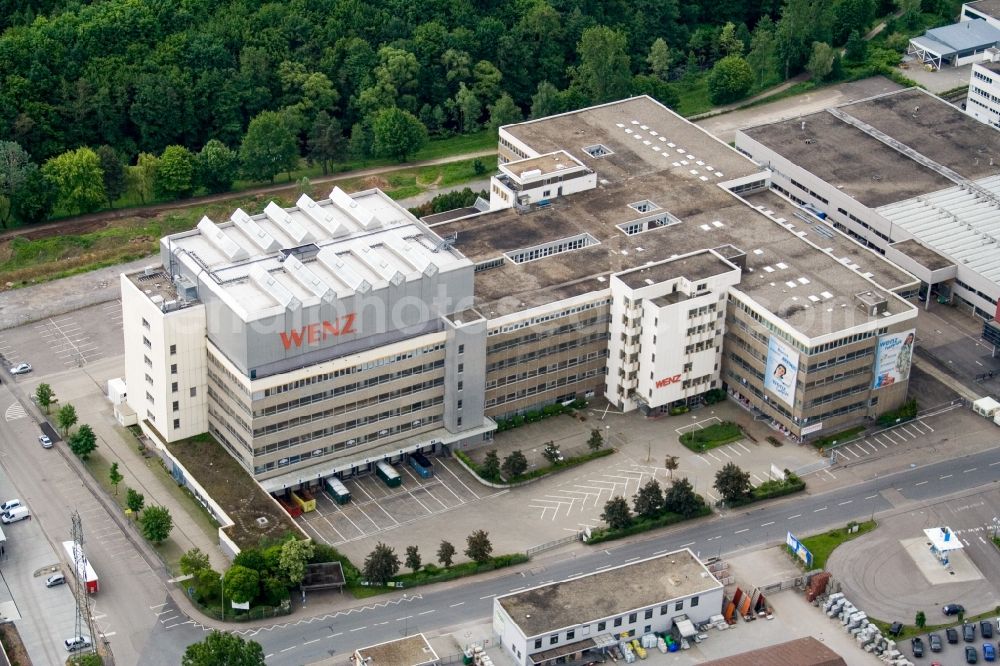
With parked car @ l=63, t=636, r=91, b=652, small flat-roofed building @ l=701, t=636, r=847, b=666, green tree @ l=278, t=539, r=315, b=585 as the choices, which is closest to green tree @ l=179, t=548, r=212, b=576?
green tree @ l=278, t=539, r=315, b=585

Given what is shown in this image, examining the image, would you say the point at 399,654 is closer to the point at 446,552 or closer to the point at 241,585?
the point at 446,552

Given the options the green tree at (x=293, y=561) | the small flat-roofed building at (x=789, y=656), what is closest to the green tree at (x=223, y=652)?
the green tree at (x=293, y=561)

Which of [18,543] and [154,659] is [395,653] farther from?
[18,543]

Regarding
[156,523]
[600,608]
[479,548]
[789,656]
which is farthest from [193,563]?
[789,656]

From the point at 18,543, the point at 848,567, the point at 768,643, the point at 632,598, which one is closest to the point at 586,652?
the point at 632,598

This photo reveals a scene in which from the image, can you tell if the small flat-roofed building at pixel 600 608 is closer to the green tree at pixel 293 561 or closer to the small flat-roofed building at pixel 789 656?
the small flat-roofed building at pixel 789 656
